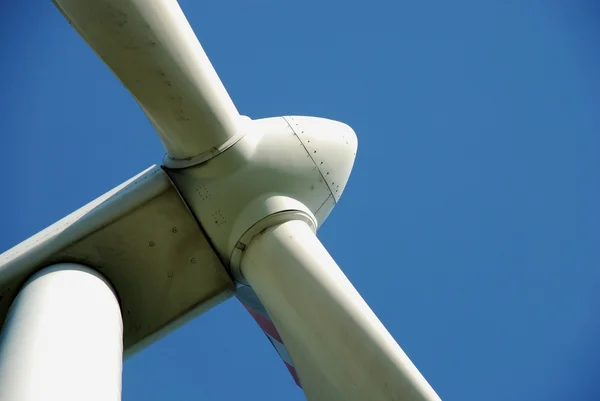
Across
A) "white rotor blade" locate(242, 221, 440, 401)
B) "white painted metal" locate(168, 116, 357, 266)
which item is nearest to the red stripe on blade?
"white painted metal" locate(168, 116, 357, 266)

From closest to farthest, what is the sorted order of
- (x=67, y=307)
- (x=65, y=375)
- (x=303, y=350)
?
(x=65, y=375) < (x=67, y=307) < (x=303, y=350)

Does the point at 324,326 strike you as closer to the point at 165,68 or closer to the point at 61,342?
the point at 61,342

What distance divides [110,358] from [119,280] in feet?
5.51

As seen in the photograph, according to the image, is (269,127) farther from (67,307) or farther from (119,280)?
(67,307)

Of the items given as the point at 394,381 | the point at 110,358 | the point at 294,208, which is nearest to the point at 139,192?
the point at 294,208

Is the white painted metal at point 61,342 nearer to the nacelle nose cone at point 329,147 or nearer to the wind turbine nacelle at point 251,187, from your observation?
the wind turbine nacelle at point 251,187

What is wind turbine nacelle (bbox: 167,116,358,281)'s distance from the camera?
6301 millimetres

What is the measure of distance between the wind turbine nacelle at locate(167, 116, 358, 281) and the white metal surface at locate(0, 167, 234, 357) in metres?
0.19

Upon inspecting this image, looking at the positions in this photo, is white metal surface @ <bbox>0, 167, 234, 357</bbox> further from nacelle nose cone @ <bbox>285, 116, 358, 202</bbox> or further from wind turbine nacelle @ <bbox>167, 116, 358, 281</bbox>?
nacelle nose cone @ <bbox>285, 116, 358, 202</bbox>

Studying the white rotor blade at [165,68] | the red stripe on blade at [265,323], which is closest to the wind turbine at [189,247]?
the white rotor blade at [165,68]

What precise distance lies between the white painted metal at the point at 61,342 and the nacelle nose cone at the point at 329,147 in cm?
245

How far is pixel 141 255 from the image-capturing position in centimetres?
634

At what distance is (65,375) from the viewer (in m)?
4.15

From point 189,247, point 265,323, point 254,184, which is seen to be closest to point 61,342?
point 189,247
